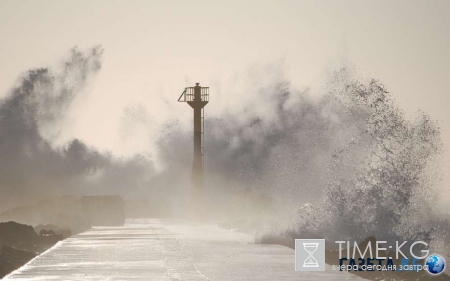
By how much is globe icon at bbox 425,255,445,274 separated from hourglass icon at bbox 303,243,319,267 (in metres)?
3.29

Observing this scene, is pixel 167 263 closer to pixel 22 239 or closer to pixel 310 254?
pixel 310 254

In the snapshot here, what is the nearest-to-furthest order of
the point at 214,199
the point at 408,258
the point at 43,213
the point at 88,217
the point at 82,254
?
the point at 408,258 → the point at 82,254 → the point at 88,217 → the point at 43,213 → the point at 214,199

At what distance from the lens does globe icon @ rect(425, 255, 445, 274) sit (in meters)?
26.0

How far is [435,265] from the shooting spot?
26.5 m

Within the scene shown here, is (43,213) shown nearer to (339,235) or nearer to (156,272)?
(339,235)

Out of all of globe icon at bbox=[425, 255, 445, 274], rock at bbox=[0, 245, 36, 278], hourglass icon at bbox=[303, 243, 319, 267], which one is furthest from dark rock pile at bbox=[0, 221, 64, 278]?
globe icon at bbox=[425, 255, 445, 274]

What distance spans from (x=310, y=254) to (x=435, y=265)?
6520 millimetres

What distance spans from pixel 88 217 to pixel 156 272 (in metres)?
59.0

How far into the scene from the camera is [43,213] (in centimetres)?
10044

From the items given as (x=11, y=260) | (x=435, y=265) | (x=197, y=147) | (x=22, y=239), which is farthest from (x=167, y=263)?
(x=197, y=147)

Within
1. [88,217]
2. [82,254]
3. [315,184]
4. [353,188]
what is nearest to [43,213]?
[88,217]

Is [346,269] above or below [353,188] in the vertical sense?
below

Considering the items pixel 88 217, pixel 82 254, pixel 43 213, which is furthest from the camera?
pixel 43 213

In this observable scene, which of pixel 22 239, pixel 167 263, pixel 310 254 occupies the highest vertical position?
pixel 22 239
